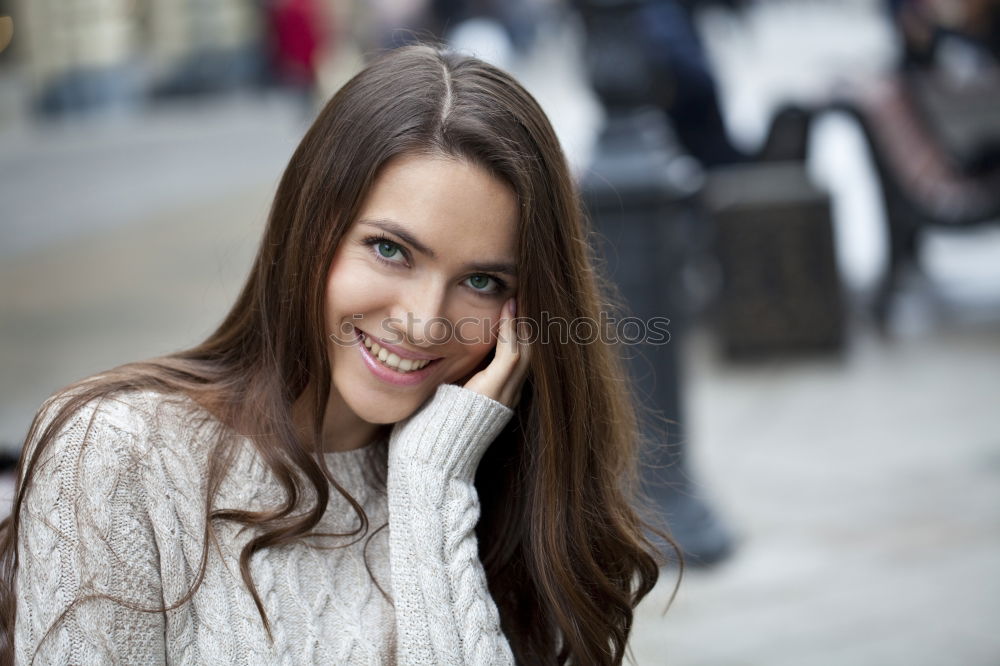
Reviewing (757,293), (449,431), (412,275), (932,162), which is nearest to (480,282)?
(412,275)

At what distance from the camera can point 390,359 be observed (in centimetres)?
212

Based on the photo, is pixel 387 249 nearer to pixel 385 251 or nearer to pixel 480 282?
pixel 385 251

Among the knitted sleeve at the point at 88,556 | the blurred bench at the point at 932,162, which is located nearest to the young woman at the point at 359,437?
the knitted sleeve at the point at 88,556

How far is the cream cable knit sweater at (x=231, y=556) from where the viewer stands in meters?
1.88

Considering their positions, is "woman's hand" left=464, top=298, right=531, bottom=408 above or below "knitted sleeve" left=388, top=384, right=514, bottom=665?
above

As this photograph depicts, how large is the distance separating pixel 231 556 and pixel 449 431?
0.46 meters

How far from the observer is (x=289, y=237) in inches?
83.7

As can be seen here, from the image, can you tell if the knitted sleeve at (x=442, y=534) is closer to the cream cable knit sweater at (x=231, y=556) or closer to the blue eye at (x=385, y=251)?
the cream cable knit sweater at (x=231, y=556)

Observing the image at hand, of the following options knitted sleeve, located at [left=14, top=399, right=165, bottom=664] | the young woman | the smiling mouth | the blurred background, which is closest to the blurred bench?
the blurred background

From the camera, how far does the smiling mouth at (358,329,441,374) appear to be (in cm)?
211

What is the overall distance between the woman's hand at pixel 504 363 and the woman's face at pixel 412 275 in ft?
0.16

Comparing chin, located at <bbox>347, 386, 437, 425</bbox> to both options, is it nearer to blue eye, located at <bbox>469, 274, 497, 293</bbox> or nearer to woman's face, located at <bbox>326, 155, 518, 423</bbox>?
woman's face, located at <bbox>326, 155, 518, 423</bbox>

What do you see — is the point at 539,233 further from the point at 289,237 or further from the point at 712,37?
the point at 712,37

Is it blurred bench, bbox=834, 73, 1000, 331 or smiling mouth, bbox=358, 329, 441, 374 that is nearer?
smiling mouth, bbox=358, 329, 441, 374
